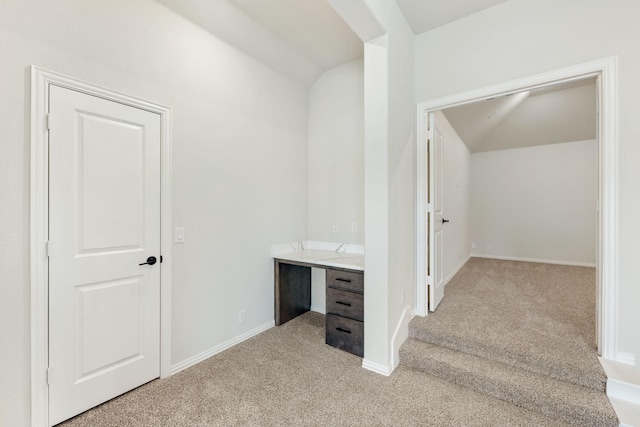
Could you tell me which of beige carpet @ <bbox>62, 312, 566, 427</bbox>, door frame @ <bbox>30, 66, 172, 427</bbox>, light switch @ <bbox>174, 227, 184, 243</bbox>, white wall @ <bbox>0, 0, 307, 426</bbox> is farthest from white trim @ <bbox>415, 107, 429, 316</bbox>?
door frame @ <bbox>30, 66, 172, 427</bbox>

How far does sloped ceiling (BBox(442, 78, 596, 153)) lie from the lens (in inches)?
170

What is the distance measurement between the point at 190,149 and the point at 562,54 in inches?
118

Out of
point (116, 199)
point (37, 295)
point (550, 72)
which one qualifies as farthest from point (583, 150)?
point (37, 295)

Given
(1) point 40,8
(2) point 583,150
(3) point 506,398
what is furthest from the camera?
(2) point 583,150

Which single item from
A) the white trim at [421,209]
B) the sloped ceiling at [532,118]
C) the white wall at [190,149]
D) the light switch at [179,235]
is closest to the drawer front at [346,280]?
the white trim at [421,209]

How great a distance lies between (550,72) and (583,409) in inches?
90.5

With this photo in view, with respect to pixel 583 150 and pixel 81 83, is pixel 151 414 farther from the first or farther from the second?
pixel 583 150

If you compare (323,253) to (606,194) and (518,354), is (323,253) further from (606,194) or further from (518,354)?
(606,194)

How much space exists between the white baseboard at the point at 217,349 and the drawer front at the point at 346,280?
3.03 feet

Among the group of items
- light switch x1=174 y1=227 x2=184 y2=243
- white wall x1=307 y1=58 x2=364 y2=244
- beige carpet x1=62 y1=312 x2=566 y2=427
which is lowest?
beige carpet x1=62 y1=312 x2=566 y2=427

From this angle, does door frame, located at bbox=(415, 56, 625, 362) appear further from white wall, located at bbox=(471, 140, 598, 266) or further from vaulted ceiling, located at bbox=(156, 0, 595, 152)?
white wall, located at bbox=(471, 140, 598, 266)

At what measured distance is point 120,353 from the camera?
192 centimetres

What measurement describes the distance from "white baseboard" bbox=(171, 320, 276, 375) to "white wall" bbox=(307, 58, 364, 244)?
4.03 ft

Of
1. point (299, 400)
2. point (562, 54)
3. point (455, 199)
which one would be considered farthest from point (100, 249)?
point (455, 199)
